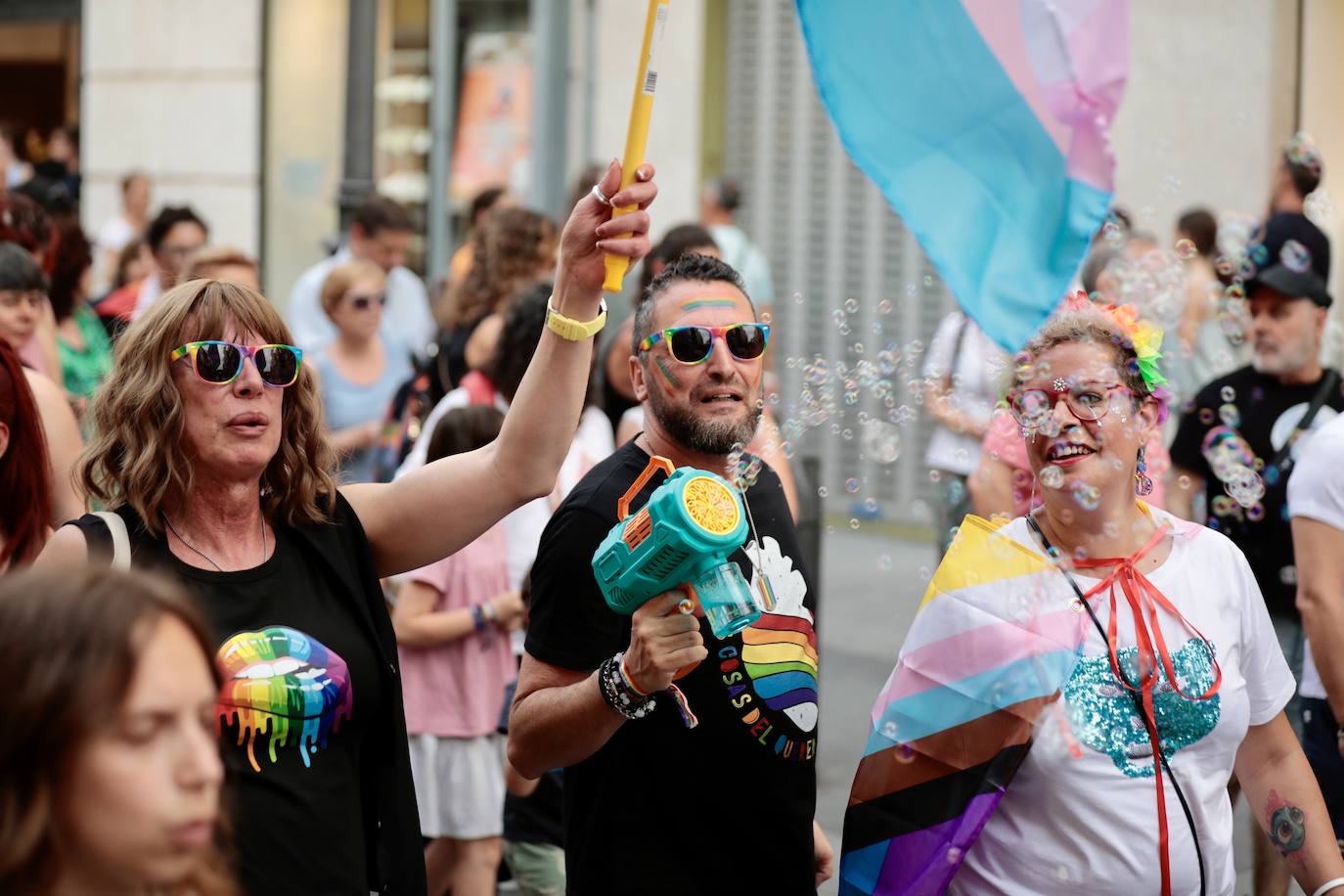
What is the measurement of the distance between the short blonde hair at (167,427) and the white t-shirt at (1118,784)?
Result: 136 cm

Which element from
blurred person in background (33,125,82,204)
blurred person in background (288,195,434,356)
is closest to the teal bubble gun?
blurred person in background (288,195,434,356)

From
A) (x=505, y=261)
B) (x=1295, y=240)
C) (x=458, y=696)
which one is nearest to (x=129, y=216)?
(x=505, y=261)

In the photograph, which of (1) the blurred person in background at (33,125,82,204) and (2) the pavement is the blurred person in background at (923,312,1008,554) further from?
(1) the blurred person in background at (33,125,82,204)

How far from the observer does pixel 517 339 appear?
5.07m

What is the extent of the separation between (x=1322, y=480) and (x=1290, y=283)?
3.86 ft

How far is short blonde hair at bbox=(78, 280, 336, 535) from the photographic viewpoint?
284cm

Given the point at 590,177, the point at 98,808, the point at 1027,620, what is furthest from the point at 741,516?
the point at 590,177

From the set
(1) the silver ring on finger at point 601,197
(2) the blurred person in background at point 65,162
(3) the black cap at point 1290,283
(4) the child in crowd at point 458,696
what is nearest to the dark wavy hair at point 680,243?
(4) the child in crowd at point 458,696

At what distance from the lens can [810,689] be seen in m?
3.04

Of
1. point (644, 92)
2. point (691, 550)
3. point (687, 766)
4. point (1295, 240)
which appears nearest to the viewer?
point (691, 550)

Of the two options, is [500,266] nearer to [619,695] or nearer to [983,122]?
[983,122]

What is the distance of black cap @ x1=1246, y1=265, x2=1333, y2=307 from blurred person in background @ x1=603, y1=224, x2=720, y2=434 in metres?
1.93

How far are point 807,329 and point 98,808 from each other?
34.5 feet

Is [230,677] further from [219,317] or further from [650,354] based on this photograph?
[650,354]
